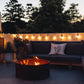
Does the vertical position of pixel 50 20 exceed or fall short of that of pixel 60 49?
it exceeds it

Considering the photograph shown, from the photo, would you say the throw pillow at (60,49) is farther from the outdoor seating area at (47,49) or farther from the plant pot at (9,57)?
the plant pot at (9,57)

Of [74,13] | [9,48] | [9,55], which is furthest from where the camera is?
[74,13]

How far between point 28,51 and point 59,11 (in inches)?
367

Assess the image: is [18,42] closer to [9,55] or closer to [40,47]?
[9,55]

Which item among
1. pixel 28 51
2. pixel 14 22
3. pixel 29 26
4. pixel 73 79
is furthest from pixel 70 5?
pixel 73 79

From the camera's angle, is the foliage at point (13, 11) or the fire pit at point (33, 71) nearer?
the fire pit at point (33, 71)

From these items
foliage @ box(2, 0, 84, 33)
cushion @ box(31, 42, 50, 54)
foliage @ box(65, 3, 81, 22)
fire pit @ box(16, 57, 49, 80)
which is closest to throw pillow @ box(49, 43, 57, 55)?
cushion @ box(31, 42, 50, 54)

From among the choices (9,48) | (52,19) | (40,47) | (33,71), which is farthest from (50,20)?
(33,71)

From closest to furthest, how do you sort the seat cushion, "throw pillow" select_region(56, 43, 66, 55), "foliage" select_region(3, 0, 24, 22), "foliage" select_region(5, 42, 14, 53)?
the seat cushion, "throw pillow" select_region(56, 43, 66, 55), "foliage" select_region(5, 42, 14, 53), "foliage" select_region(3, 0, 24, 22)

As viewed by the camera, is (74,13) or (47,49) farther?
(74,13)

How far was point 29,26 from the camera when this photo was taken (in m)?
13.6

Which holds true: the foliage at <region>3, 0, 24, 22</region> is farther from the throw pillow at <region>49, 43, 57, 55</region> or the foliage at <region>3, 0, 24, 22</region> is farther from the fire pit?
the fire pit

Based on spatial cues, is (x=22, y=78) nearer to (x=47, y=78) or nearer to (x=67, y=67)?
(x=47, y=78)

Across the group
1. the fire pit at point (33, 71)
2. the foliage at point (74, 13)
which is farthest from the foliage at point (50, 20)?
the fire pit at point (33, 71)
